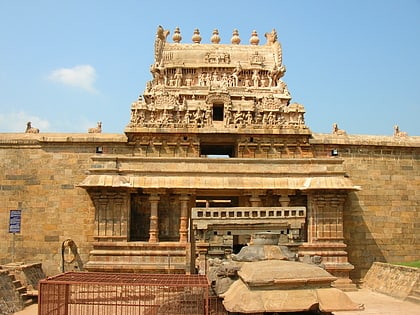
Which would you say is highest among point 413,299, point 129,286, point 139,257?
point 129,286

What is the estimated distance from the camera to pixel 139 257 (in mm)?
17188

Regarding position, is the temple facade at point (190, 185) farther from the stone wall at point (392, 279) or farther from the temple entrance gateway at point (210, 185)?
the stone wall at point (392, 279)

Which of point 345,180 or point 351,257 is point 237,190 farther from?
point 351,257

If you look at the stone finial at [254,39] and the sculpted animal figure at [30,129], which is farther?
the stone finial at [254,39]

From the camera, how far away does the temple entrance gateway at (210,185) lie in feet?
40.6

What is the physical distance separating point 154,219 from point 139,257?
1.39 m

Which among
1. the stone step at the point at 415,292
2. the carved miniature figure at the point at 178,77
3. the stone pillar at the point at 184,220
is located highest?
the carved miniature figure at the point at 178,77

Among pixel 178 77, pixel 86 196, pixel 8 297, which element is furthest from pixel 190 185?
pixel 178 77

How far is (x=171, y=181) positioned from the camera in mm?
17531

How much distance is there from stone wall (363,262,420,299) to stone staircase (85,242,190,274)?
6.85 meters

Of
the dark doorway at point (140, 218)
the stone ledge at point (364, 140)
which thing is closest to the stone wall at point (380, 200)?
the stone ledge at point (364, 140)

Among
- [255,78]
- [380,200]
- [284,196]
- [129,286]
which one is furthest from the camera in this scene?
[255,78]

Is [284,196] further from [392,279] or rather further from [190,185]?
[392,279]

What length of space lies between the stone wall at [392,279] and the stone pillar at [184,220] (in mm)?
6940
